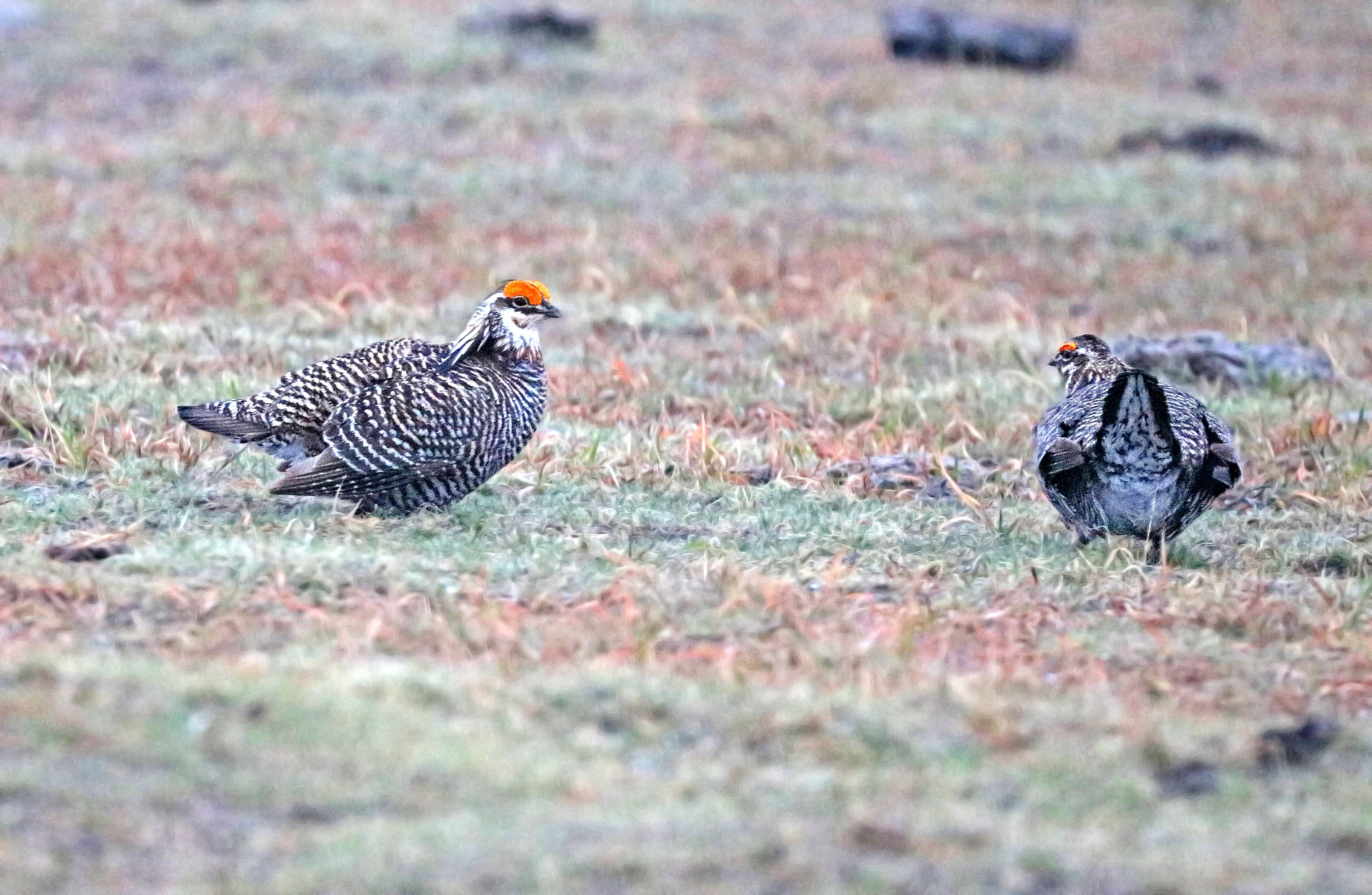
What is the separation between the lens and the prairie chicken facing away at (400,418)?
8477 millimetres

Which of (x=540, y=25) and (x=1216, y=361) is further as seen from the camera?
(x=540, y=25)

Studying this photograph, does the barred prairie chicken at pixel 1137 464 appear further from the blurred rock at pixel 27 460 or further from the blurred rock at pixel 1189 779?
the blurred rock at pixel 27 460

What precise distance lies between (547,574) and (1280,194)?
12.7 m

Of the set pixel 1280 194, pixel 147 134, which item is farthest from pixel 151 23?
pixel 1280 194

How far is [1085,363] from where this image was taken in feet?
33.3

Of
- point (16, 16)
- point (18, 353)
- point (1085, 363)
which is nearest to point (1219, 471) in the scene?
point (1085, 363)

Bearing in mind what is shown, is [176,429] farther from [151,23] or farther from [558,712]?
[151,23]

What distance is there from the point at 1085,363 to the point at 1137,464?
1574 mm

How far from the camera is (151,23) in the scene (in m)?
23.1

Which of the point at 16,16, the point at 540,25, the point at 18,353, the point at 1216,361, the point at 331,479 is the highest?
the point at 540,25

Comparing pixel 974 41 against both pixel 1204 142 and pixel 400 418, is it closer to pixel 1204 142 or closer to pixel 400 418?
pixel 1204 142

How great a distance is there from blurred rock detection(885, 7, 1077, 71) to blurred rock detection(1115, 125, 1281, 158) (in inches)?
133

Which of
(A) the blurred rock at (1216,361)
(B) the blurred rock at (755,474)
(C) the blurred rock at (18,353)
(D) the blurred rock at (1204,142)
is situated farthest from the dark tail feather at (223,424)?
(D) the blurred rock at (1204,142)

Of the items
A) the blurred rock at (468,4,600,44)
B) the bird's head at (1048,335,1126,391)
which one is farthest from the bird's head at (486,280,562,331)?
the blurred rock at (468,4,600,44)
